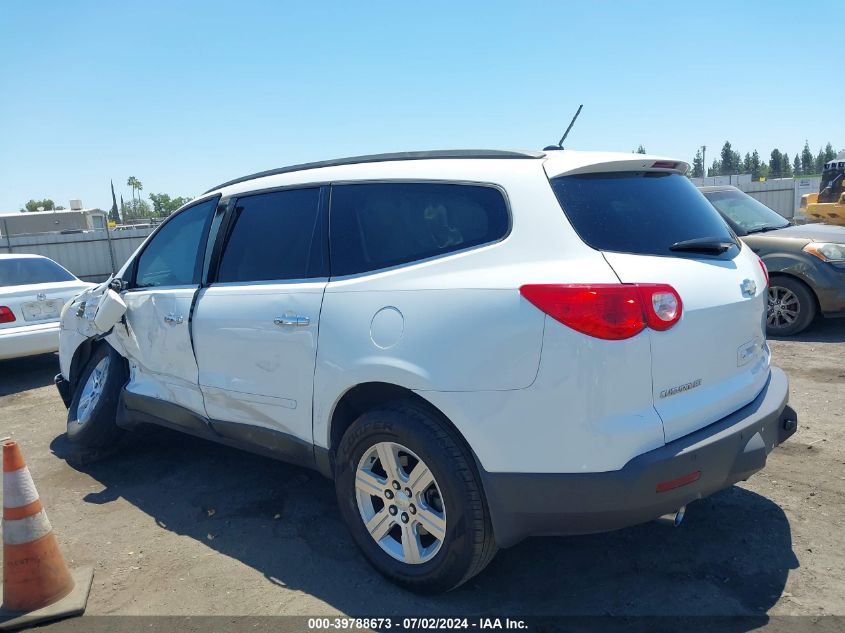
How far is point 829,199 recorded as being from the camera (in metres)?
16.9

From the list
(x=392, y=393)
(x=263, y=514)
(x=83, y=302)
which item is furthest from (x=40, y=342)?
(x=392, y=393)

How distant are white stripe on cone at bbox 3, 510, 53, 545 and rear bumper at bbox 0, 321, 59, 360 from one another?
5.38 metres

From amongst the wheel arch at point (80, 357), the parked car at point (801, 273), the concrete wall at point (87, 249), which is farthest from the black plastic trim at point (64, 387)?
the concrete wall at point (87, 249)

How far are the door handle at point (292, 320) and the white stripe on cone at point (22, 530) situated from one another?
1.46 metres

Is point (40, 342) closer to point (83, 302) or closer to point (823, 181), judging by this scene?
point (83, 302)

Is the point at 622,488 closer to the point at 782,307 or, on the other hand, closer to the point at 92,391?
the point at 92,391

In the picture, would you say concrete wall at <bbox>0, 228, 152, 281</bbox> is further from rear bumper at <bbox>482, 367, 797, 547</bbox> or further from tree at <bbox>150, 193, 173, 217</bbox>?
tree at <bbox>150, 193, 173, 217</bbox>

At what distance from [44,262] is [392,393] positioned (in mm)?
7755

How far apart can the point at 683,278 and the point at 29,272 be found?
27.7 feet

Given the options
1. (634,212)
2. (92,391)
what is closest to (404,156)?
(634,212)

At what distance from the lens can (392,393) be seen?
9.80 ft

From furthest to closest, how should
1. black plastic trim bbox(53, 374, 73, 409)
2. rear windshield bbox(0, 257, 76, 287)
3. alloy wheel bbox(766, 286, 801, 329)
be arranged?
1. rear windshield bbox(0, 257, 76, 287)
2. alloy wheel bbox(766, 286, 801, 329)
3. black plastic trim bbox(53, 374, 73, 409)

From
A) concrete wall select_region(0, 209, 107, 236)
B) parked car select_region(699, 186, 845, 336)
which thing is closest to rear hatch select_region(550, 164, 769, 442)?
parked car select_region(699, 186, 845, 336)

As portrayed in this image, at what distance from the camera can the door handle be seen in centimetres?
322
